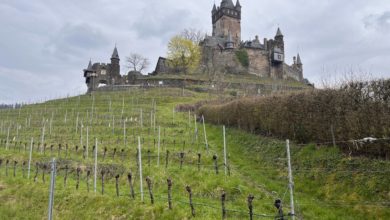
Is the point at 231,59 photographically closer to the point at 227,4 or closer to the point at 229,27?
the point at 229,27

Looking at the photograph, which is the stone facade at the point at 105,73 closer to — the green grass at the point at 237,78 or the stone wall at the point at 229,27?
the green grass at the point at 237,78

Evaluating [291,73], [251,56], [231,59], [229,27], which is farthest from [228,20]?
[291,73]

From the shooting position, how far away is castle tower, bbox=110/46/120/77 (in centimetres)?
6738

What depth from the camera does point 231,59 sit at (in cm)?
7788

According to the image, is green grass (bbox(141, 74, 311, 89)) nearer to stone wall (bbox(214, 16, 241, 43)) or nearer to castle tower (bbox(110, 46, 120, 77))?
castle tower (bbox(110, 46, 120, 77))

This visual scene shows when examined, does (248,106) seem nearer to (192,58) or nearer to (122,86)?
(122,86)

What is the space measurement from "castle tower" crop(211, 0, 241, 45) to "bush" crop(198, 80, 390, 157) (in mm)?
73373

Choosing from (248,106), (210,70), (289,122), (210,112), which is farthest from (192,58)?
(289,122)

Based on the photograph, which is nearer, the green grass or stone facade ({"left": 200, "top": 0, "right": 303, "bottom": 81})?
the green grass

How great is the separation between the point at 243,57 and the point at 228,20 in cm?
1610

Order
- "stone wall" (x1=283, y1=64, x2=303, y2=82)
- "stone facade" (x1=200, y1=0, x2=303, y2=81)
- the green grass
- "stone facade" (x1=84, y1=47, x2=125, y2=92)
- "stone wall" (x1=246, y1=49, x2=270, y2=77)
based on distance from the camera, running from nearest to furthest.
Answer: the green grass < "stone facade" (x1=84, y1=47, x2=125, y2=92) < "stone facade" (x1=200, y1=0, x2=303, y2=81) < "stone wall" (x1=246, y1=49, x2=270, y2=77) < "stone wall" (x1=283, y1=64, x2=303, y2=82)

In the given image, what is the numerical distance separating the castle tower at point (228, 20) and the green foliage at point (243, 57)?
933cm

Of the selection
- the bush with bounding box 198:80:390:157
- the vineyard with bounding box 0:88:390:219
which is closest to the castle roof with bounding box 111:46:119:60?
the vineyard with bounding box 0:88:390:219

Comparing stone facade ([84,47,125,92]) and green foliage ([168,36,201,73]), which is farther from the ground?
green foliage ([168,36,201,73])
